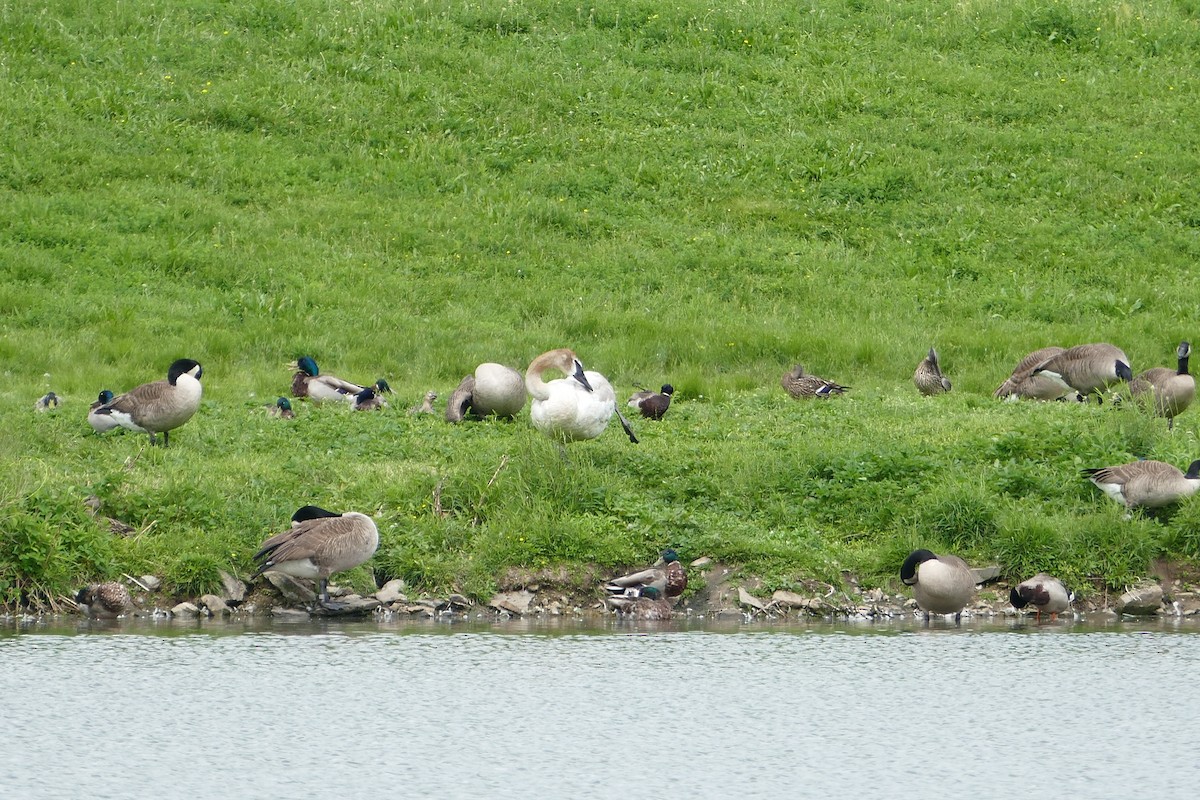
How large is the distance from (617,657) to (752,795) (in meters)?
2.85

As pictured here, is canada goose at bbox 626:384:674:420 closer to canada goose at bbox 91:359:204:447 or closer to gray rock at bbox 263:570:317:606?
canada goose at bbox 91:359:204:447

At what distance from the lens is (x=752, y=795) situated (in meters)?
7.31

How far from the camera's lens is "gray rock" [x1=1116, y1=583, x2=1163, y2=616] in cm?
1204

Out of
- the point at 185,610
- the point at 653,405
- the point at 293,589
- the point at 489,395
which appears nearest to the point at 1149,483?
the point at 653,405

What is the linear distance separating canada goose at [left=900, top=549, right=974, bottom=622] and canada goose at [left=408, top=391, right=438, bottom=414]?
6006 millimetres

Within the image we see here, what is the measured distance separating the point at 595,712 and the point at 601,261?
1472 centimetres

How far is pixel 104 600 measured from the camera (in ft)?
37.9

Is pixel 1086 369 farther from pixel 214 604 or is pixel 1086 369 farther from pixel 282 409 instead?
pixel 214 604

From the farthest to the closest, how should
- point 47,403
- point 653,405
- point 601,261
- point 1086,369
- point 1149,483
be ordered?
point 601,261 < point 1086,369 < point 653,405 < point 47,403 < point 1149,483

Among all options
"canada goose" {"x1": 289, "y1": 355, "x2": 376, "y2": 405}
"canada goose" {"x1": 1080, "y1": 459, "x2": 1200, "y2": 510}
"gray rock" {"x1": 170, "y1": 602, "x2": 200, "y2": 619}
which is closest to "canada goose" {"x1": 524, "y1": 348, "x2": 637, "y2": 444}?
"gray rock" {"x1": 170, "y1": 602, "x2": 200, "y2": 619}

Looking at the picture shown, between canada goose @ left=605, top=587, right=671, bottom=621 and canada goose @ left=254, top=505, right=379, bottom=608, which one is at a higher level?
canada goose @ left=254, top=505, right=379, bottom=608

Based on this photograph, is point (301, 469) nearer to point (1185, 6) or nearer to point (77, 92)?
point (77, 92)

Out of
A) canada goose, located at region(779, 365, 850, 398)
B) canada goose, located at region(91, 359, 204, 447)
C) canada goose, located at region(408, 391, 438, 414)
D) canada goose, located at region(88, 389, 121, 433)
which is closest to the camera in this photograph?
canada goose, located at region(91, 359, 204, 447)

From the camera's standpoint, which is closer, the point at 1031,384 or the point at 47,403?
the point at 47,403
